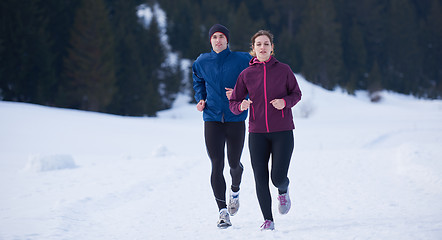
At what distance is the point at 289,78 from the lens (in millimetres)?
4270

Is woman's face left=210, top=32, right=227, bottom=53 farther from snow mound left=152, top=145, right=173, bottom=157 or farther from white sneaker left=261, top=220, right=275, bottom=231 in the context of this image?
snow mound left=152, top=145, right=173, bottom=157

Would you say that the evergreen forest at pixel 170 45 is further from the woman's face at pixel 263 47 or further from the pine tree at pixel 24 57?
the woman's face at pixel 263 47

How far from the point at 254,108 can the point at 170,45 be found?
4667 cm

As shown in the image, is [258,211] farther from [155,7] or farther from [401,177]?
[155,7]

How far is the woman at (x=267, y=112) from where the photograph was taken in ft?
13.9

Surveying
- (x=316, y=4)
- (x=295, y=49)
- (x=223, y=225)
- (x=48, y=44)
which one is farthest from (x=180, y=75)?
(x=223, y=225)

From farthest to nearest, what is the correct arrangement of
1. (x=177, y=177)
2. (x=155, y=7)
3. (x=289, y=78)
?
1. (x=155, y=7)
2. (x=177, y=177)
3. (x=289, y=78)

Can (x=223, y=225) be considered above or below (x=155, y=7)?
below

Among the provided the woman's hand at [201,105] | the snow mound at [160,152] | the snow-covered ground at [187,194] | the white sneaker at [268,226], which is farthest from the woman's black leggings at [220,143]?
the snow mound at [160,152]

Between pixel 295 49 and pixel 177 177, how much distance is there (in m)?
45.3

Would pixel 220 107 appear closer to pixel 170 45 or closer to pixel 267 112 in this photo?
pixel 267 112

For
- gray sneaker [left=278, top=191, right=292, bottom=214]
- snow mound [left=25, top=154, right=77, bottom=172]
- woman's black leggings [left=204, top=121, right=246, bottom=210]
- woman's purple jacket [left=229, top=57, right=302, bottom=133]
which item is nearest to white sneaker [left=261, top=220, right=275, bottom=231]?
gray sneaker [left=278, top=191, right=292, bottom=214]

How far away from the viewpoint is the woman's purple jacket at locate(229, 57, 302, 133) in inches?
167

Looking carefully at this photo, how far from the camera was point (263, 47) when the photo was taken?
431cm
